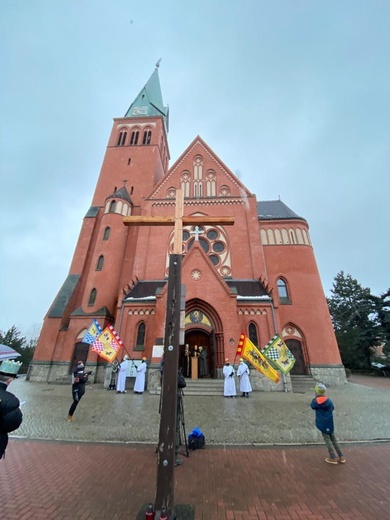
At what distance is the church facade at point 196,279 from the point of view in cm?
1597

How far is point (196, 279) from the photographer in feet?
53.2

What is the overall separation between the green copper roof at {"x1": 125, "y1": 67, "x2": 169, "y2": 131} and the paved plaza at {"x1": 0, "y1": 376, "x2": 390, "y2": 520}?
124 ft

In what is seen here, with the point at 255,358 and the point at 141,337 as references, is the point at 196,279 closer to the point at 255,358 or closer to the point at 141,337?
the point at 141,337

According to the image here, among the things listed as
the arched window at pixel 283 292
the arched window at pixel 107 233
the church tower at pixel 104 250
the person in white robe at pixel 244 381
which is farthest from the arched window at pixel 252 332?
the arched window at pixel 107 233

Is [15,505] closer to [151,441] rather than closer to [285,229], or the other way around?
[151,441]

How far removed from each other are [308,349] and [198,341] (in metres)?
9.17

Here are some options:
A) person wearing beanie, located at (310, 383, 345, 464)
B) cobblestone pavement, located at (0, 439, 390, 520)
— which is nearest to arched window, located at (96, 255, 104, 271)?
cobblestone pavement, located at (0, 439, 390, 520)

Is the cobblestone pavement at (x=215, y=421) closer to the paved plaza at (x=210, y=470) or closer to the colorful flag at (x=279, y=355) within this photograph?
the paved plaza at (x=210, y=470)

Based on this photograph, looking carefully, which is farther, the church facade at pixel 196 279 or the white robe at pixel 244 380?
the church facade at pixel 196 279

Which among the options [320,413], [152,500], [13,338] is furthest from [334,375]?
[13,338]

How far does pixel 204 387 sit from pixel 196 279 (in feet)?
21.2

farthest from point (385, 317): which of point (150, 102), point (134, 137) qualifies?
point (150, 102)

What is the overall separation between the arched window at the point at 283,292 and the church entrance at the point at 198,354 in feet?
27.3

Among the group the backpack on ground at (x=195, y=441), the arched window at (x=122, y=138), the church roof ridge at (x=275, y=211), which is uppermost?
the arched window at (x=122, y=138)
